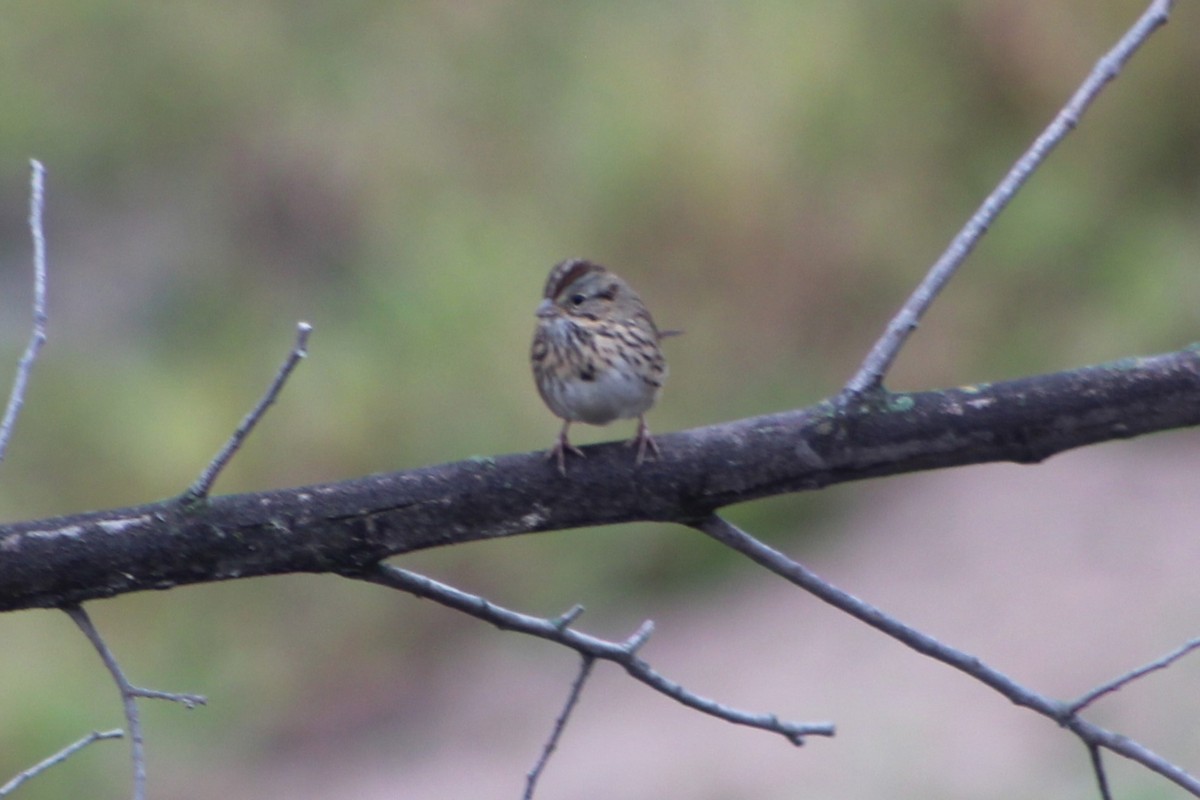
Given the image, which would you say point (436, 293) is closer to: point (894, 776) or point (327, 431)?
point (327, 431)

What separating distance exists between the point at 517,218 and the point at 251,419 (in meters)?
6.11

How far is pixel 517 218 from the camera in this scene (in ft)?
26.7

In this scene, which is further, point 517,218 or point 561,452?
point 517,218

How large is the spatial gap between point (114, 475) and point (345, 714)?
5.09 feet

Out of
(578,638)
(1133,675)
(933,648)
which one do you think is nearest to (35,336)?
(578,638)

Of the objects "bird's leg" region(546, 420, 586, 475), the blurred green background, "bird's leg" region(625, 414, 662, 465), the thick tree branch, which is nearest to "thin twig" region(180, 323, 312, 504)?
the thick tree branch

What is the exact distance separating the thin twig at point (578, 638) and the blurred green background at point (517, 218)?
15.9 feet

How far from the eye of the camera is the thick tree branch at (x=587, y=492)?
2266mm

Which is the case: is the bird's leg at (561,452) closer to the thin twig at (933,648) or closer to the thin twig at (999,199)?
the thin twig at (933,648)

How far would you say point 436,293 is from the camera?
25.8ft

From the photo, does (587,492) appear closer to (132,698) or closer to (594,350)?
(132,698)

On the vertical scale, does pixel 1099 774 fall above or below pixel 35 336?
below

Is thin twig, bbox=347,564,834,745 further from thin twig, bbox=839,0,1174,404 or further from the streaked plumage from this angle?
the streaked plumage

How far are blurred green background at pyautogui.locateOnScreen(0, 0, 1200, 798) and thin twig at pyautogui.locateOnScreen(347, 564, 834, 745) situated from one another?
4851 millimetres
